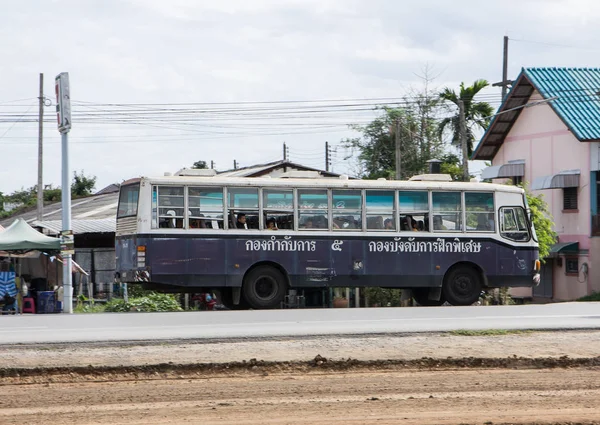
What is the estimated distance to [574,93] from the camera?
131 ft

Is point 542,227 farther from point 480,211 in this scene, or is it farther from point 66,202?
point 66,202

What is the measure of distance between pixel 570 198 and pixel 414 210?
17.9 metres

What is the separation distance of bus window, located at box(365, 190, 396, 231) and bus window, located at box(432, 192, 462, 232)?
3.70ft

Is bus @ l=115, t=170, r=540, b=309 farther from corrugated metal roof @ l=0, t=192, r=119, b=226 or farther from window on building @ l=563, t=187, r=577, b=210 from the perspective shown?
window on building @ l=563, t=187, r=577, b=210

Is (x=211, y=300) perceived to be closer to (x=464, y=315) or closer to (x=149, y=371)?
(x=464, y=315)

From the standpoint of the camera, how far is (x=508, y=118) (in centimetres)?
4316

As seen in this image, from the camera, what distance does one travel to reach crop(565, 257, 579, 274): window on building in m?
38.8

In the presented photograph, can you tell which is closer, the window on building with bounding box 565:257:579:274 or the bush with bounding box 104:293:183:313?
the bush with bounding box 104:293:183:313

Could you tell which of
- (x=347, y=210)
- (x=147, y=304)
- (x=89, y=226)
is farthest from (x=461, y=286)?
(x=89, y=226)

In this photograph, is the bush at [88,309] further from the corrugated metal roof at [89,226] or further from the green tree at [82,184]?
the green tree at [82,184]

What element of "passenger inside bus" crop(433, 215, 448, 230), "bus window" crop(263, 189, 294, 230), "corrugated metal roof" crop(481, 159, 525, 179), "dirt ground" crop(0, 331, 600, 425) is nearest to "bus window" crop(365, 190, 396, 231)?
"passenger inside bus" crop(433, 215, 448, 230)

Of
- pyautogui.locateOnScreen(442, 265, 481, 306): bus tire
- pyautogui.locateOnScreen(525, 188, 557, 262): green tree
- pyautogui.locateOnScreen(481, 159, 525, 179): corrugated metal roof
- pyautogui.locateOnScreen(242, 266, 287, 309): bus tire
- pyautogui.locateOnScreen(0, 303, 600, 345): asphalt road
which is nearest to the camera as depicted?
pyautogui.locateOnScreen(0, 303, 600, 345): asphalt road

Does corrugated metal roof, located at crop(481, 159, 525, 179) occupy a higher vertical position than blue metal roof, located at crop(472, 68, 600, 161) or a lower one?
lower

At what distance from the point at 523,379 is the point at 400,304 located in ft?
57.7
